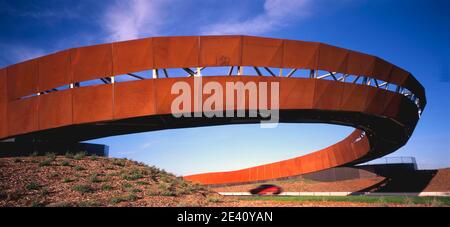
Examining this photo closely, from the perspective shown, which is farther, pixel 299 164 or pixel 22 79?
pixel 299 164

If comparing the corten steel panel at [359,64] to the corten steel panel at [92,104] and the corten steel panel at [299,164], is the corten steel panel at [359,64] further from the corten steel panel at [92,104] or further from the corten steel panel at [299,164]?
the corten steel panel at [299,164]

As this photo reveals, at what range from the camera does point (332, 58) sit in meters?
17.9

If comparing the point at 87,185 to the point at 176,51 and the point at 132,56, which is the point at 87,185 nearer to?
the point at 132,56

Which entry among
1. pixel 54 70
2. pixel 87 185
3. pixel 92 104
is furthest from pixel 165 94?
pixel 54 70

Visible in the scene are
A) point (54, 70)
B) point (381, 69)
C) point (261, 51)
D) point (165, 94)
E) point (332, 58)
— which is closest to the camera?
point (165, 94)

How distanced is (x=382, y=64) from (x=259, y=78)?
9.88m

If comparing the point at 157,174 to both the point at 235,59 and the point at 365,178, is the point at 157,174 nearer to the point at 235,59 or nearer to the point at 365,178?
the point at 235,59

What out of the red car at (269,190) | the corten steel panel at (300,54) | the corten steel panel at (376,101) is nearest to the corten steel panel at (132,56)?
the corten steel panel at (300,54)

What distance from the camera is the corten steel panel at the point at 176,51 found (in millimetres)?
16177

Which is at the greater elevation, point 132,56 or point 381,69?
point 381,69

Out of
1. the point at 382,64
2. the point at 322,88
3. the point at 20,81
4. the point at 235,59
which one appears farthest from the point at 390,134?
the point at 20,81

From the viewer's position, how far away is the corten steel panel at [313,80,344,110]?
17484 mm

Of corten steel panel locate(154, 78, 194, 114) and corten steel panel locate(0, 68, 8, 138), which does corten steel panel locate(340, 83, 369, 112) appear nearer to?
corten steel panel locate(154, 78, 194, 114)

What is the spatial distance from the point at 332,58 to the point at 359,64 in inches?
93.6
